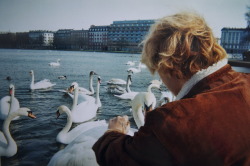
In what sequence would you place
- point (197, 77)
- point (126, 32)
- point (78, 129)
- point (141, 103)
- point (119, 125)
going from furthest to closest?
point (126, 32), point (78, 129), point (141, 103), point (119, 125), point (197, 77)

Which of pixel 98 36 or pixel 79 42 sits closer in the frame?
pixel 79 42

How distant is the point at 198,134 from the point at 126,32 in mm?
109555

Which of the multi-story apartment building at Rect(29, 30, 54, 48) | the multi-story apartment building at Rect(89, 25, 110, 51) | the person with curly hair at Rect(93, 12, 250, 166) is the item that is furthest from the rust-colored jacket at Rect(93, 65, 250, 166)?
the multi-story apartment building at Rect(89, 25, 110, 51)

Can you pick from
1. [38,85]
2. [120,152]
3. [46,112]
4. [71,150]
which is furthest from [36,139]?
[38,85]

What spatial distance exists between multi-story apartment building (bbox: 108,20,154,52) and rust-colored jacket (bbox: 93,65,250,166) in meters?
95.8

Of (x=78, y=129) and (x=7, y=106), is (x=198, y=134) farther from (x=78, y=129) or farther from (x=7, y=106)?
(x=7, y=106)

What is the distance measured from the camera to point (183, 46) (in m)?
1.18

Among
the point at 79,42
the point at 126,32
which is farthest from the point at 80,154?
the point at 126,32

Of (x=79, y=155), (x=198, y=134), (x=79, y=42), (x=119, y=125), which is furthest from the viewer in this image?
(x=79, y=42)

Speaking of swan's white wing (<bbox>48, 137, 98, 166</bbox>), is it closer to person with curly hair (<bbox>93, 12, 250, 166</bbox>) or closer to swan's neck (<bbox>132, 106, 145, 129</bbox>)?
swan's neck (<bbox>132, 106, 145, 129</bbox>)

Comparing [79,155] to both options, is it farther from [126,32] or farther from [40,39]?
[126,32]

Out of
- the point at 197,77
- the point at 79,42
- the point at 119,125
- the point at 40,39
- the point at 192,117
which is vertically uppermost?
the point at 40,39

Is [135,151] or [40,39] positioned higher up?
[40,39]

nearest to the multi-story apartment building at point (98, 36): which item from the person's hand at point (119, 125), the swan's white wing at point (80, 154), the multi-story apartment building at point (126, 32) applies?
the multi-story apartment building at point (126, 32)
